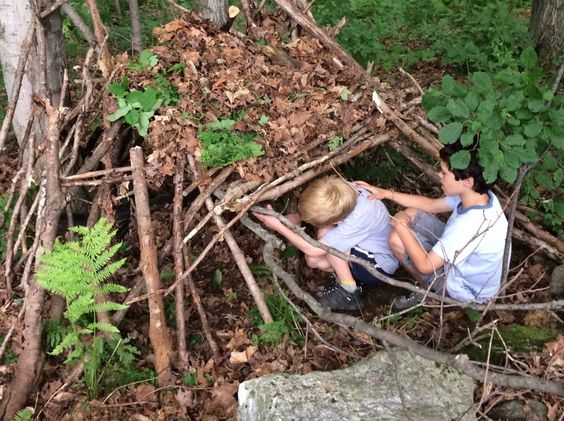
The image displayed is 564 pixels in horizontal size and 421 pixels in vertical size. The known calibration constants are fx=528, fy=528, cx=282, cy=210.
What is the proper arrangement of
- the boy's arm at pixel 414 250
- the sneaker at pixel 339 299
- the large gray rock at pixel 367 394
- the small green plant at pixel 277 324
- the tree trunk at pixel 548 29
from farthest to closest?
the tree trunk at pixel 548 29 → the sneaker at pixel 339 299 → the small green plant at pixel 277 324 → the boy's arm at pixel 414 250 → the large gray rock at pixel 367 394

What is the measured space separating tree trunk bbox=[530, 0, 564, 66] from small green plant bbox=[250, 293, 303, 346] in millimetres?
5219

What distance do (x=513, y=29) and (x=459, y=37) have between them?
78 cm

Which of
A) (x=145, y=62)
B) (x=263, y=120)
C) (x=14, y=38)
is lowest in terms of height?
(x=263, y=120)

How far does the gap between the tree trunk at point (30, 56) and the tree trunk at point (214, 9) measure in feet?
4.32

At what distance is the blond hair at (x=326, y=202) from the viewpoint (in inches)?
138

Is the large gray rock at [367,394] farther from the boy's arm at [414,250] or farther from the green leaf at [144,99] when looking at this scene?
the green leaf at [144,99]

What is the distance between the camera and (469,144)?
3146mm

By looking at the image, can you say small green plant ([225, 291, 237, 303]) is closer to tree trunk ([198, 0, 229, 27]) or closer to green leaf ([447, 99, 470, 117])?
green leaf ([447, 99, 470, 117])

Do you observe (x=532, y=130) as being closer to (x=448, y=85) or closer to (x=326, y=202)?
(x=448, y=85)

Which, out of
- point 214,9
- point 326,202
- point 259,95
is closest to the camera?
point 326,202

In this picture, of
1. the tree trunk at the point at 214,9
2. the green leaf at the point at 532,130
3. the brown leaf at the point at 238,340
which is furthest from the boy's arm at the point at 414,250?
the tree trunk at the point at 214,9

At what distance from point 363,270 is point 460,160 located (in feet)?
3.68

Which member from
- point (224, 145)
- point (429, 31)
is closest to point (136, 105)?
point (224, 145)

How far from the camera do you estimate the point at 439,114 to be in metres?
3.30
